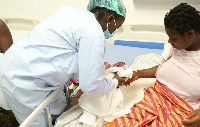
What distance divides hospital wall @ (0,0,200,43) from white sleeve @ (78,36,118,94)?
1554mm

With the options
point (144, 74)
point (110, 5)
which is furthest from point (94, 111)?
point (110, 5)

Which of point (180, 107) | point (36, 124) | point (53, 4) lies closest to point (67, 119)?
point (36, 124)

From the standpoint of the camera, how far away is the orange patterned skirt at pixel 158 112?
1.45m

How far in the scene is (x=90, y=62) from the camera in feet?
4.42

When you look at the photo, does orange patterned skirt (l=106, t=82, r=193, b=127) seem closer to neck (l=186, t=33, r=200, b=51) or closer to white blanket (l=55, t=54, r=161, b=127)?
white blanket (l=55, t=54, r=161, b=127)

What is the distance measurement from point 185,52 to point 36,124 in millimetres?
1078

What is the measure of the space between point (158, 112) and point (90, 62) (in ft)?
1.86

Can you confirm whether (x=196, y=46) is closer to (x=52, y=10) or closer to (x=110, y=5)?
(x=110, y=5)

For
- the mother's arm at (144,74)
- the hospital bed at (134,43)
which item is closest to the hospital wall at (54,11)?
the hospital bed at (134,43)

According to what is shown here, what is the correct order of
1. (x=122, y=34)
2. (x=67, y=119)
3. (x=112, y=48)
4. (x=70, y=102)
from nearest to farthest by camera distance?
(x=67, y=119)
(x=70, y=102)
(x=112, y=48)
(x=122, y=34)

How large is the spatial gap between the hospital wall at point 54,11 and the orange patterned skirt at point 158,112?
1.29m

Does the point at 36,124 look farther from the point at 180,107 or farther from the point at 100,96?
the point at 180,107

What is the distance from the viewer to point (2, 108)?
5.85 feet

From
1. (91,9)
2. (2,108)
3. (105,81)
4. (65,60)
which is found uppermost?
(91,9)
